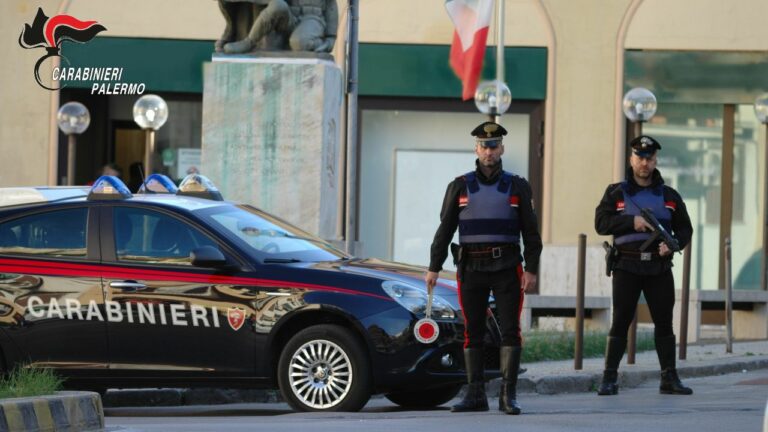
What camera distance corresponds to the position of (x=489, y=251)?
35.7 ft

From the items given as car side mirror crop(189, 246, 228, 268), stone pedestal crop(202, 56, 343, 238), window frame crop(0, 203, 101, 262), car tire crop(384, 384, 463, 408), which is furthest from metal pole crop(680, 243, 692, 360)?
window frame crop(0, 203, 101, 262)

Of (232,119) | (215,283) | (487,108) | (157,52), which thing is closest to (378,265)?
(215,283)

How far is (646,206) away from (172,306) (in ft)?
11.4

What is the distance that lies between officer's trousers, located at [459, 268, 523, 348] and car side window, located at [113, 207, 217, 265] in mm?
1739

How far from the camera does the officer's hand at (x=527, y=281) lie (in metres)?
10.7

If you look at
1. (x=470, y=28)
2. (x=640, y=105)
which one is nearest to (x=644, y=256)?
(x=640, y=105)

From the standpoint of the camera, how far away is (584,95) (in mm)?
25500

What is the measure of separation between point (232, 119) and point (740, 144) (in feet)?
36.3

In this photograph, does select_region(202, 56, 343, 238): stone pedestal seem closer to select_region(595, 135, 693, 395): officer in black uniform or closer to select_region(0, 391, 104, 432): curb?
select_region(595, 135, 693, 395): officer in black uniform

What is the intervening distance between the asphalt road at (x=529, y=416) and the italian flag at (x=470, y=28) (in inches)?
445

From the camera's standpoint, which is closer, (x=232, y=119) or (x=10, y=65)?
(x=232, y=119)

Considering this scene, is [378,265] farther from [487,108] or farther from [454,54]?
[454,54]

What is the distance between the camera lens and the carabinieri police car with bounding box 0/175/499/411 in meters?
11.1

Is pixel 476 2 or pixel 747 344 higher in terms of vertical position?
pixel 476 2
